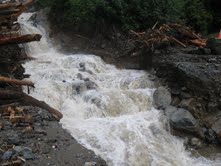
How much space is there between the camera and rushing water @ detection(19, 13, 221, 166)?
10.6 metres

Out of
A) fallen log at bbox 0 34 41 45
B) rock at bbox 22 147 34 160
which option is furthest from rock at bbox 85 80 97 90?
rock at bbox 22 147 34 160

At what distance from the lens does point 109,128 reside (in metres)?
11.3

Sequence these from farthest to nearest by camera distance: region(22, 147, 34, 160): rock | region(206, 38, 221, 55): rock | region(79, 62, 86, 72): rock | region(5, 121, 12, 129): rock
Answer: region(79, 62, 86, 72): rock < region(206, 38, 221, 55): rock < region(5, 121, 12, 129): rock < region(22, 147, 34, 160): rock

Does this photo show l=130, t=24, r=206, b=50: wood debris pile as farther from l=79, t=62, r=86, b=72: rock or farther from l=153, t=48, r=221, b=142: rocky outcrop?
l=79, t=62, r=86, b=72: rock

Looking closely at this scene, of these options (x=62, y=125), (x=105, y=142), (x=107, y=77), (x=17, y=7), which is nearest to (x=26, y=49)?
(x=17, y=7)

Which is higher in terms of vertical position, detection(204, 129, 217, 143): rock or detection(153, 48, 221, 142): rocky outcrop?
detection(153, 48, 221, 142): rocky outcrop

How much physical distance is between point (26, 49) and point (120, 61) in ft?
14.8

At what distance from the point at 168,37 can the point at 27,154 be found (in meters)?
8.96

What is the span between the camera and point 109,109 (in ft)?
41.4

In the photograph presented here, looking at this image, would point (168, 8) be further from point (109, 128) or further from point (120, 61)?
point (109, 128)

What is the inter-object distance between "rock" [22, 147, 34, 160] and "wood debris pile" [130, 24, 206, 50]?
8.20 m

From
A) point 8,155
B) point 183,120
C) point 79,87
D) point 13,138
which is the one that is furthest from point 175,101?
point 8,155

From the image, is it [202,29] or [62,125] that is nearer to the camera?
[62,125]

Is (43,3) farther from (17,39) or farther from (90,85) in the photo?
(17,39)
